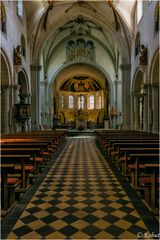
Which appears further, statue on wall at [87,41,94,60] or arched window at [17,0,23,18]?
statue on wall at [87,41,94,60]

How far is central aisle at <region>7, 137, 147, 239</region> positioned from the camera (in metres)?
3.51

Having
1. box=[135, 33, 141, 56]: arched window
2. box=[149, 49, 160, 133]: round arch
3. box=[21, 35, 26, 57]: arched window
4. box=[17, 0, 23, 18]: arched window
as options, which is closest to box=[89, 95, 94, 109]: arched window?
box=[135, 33, 141, 56]: arched window

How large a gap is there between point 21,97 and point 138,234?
19685 mm

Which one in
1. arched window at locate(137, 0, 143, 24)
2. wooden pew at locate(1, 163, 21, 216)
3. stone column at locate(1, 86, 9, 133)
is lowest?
wooden pew at locate(1, 163, 21, 216)

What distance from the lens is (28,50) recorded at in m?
22.5

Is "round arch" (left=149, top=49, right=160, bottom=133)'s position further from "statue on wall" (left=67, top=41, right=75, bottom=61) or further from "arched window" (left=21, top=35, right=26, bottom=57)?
"statue on wall" (left=67, top=41, right=75, bottom=61)

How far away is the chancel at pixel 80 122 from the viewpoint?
4.11 meters

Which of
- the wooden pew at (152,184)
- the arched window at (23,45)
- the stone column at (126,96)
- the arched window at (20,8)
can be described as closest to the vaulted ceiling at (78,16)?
the arched window at (20,8)

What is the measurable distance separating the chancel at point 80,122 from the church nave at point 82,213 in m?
0.02

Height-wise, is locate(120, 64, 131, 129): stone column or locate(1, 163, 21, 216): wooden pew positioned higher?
locate(120, 64, 131, 129): stone column

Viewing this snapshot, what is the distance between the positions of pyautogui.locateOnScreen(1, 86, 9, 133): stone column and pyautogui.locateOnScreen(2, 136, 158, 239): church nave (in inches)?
425

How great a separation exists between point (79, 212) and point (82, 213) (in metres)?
0.07

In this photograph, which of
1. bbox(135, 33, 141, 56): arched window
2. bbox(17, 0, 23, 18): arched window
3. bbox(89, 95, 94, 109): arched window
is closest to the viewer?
bbox(17, 0, 23, 18): arched window

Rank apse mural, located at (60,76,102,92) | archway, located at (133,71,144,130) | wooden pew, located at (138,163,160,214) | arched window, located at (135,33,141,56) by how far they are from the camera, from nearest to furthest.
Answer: wooden pew, located at (138,163,160,214) → arched window, located at (135,33,141,56) → archway, located at (133,71,144,130) → apse mural, located at (60,76,102,92)
